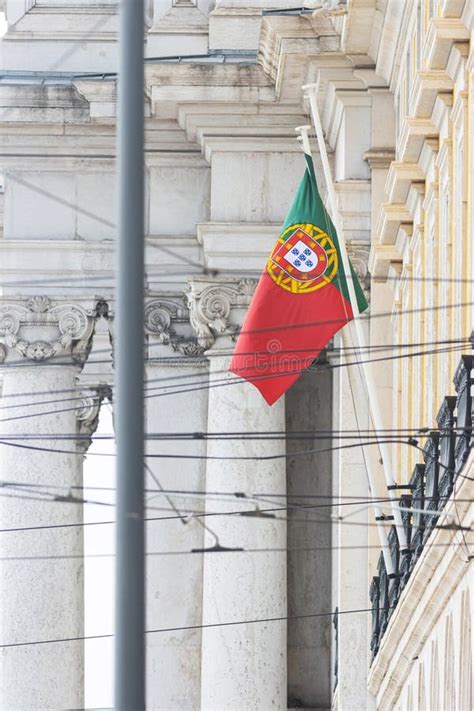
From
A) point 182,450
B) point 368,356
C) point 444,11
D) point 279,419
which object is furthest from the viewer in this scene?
point 182,450

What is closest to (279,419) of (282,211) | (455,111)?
(282,211)

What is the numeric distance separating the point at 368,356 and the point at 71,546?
1230 centimetres

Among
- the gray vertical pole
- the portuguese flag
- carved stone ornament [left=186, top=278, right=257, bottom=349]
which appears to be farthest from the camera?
carved stone ornament [left=186, top=278, right=257, bottom=349]

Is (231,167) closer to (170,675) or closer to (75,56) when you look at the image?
(75,56)

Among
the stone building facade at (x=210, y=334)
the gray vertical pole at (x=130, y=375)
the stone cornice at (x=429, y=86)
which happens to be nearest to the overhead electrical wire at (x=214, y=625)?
the stone building facade at (x=210, y=334)

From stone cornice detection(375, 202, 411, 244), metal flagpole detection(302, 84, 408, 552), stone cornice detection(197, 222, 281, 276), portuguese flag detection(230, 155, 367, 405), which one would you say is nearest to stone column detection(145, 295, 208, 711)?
stone cornice detection(197, 222, 281, 276)

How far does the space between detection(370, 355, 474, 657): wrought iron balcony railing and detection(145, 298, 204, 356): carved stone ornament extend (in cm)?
1086

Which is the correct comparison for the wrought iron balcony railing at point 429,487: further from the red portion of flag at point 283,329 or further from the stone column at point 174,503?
the stone column at point 174,503

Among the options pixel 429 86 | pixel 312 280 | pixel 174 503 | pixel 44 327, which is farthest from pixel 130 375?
pixel 44 327

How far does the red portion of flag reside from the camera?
62.8m

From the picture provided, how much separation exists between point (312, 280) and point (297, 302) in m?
0.57

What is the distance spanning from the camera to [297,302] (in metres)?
63.3

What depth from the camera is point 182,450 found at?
7988cm

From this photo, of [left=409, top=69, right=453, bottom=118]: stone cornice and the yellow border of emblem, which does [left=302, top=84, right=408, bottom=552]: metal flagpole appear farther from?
[left=409, top=69, right=453, bottom=118]: stone cornice
